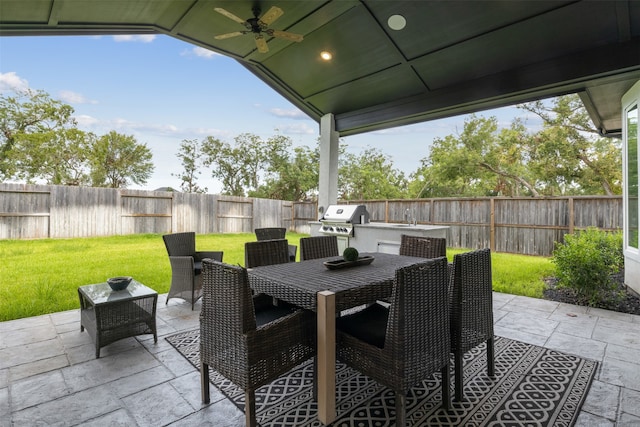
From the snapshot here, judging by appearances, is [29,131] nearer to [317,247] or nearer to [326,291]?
[317,247]

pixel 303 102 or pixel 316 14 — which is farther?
pixel 303 102

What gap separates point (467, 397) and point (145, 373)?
2.06 m

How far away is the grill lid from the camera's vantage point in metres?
4.84

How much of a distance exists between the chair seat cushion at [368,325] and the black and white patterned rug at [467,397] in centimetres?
42

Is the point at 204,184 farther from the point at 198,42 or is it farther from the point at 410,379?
the point at 410,379

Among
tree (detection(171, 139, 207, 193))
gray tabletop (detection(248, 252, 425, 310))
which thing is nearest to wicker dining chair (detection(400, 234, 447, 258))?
gray tabletop (detection(248, 252, 425, 310))

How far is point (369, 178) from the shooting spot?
13.6 meters

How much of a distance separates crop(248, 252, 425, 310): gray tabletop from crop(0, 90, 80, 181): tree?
12000mm

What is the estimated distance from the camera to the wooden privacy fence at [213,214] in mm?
5938

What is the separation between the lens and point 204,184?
1522cm

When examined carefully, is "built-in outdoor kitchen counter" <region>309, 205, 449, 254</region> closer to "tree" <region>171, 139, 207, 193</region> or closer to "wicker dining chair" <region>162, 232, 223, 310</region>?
"wicker dining chair" <region>162, 232, 223, 310</region>

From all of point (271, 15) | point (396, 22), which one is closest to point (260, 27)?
point (271, 15)

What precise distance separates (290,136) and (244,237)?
7.46 m

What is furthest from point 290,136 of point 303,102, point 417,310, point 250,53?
point 417,310
